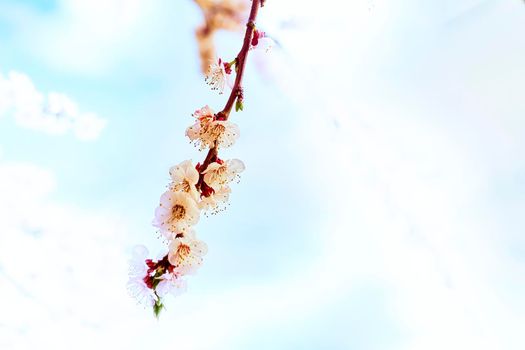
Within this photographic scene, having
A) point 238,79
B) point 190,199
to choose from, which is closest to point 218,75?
point 238,79

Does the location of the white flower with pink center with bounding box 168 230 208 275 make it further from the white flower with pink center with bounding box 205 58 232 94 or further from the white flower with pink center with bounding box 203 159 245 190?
the white flower with pink center with bounding box 205 58 232 94

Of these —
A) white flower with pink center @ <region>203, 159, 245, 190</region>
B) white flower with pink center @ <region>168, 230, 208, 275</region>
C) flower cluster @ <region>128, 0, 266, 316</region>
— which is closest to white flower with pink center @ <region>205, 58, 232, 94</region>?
flower cluster @ <region>128, 0, 266, 316</region>

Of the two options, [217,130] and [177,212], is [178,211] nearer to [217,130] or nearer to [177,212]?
[177,212]

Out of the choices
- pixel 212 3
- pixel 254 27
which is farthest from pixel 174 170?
pixel 212 3

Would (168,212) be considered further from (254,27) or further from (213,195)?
(254,27)

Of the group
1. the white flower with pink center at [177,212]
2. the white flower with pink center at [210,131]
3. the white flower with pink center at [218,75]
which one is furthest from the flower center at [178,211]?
the white flower with pink center at [218,75]

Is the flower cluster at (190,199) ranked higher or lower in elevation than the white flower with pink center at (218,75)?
lower

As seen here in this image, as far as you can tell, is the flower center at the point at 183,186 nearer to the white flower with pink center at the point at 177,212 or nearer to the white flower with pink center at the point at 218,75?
the white flower with pink center at the point at 177,212
